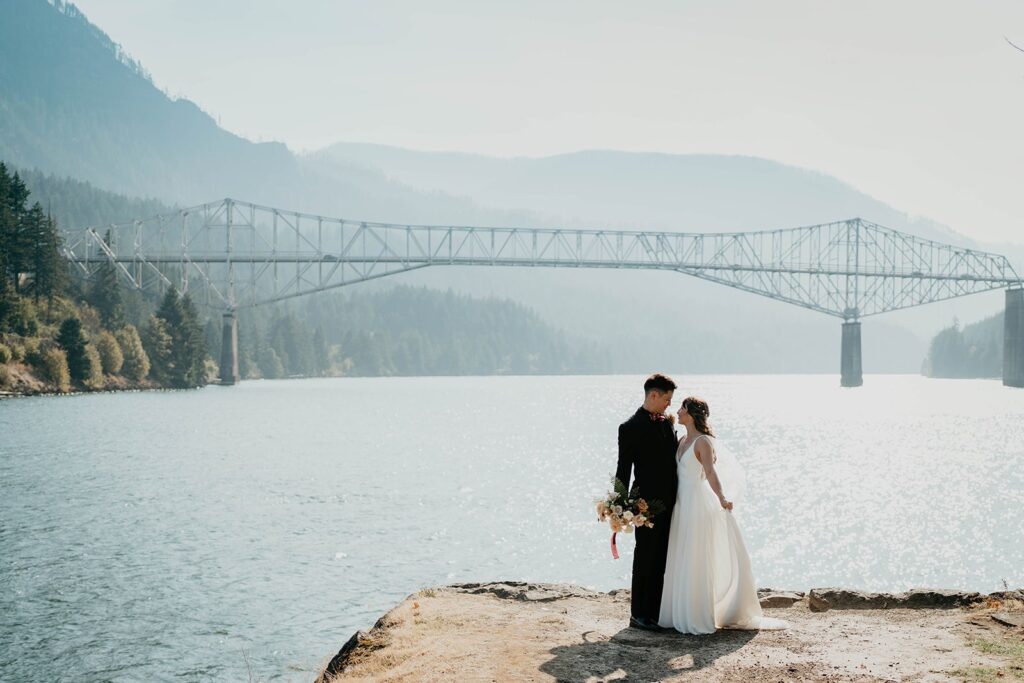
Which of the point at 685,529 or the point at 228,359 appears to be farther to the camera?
the point at 228,359

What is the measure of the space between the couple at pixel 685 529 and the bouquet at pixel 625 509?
3.9 inches

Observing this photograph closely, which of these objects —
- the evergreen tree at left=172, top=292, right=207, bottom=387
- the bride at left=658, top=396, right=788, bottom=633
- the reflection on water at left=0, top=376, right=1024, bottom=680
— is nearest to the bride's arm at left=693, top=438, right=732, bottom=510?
the bride at left=658, top=396, right=788, bottom=633

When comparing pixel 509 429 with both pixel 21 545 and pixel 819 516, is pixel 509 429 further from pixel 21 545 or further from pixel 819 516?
pixel 21 545

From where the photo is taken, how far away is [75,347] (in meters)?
79.9

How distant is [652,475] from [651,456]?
0.61ft

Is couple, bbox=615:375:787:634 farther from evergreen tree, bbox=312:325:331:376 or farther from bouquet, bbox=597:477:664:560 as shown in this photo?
evergreen tree, bbox=312:325:331:376

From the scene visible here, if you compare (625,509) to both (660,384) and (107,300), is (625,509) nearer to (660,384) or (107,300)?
(660,384)

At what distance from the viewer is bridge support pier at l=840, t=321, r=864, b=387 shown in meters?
117

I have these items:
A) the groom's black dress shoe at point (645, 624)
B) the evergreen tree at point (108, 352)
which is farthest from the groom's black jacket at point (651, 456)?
the evergreen tree at point (108, 352)

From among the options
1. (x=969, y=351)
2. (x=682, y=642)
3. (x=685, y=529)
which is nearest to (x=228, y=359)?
(x=685, y=529)

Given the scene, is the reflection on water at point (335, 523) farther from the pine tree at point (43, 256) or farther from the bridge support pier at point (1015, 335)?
the bridge support pier at point (1015, 335)

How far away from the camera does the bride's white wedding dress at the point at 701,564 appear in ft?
33.0

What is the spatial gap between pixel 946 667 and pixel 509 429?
2189 inches

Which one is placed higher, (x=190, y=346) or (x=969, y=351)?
(x=969, y=351)
